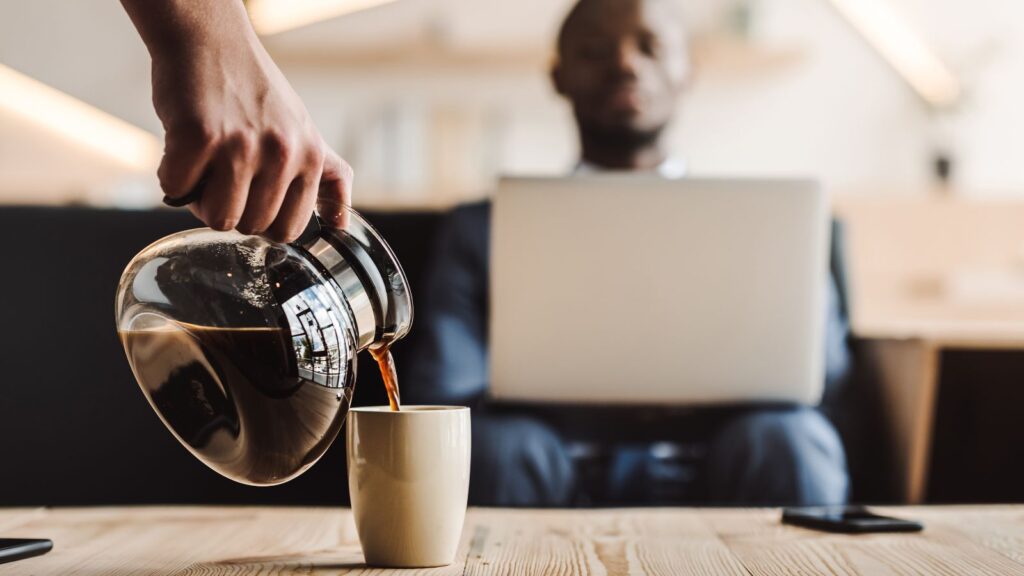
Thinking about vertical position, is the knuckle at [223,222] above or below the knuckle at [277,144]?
below

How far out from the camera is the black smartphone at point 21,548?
2.28ft

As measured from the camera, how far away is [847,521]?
2.75ft

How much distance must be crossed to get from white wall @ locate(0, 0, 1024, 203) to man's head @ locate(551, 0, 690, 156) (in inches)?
85.5

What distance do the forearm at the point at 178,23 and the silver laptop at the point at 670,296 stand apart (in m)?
0.75

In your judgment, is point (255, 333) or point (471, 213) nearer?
point (255, 333)

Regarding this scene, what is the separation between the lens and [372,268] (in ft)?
2.15

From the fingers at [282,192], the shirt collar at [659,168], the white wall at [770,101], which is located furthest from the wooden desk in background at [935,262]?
the fingers at [282,192]

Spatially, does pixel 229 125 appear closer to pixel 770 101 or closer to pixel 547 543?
pixel 547 543

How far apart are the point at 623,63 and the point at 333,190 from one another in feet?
4.84

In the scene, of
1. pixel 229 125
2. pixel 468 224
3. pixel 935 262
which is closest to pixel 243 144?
pixel 229 125

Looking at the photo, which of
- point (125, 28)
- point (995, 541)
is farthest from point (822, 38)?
point (995, 541)

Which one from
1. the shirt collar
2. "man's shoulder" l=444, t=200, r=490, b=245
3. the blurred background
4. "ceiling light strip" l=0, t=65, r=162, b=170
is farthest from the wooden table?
"ceiling light strip" l=0, t=65, r=162, b=170

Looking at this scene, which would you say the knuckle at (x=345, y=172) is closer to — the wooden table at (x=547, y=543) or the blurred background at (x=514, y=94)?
the wooden table at (x=547, y=543)

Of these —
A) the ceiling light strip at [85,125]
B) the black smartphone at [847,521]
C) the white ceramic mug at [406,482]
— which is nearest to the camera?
the white ceramic mug at [406,482]
